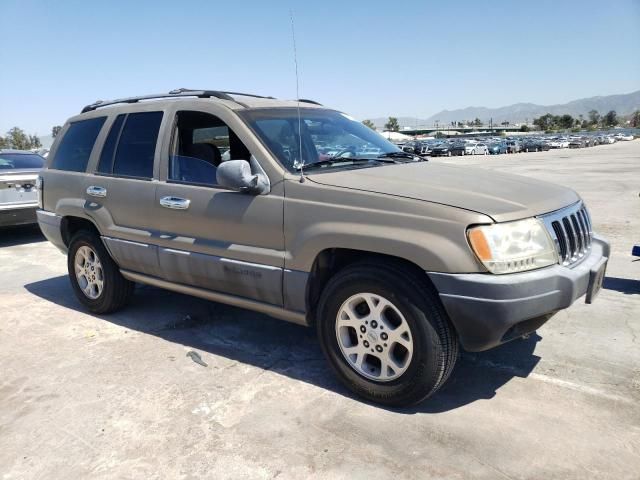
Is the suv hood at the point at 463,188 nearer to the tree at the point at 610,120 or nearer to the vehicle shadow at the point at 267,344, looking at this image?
the vehicle shadow at the point at 267,344

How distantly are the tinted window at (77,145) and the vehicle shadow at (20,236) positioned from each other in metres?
4.21

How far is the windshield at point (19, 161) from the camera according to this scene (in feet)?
28.7

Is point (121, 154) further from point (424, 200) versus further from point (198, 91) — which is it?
point (424, 200)

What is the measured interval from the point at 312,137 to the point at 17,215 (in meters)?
6.30

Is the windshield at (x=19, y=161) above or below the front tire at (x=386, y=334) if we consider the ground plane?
above

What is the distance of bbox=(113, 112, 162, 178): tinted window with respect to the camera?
4.30m

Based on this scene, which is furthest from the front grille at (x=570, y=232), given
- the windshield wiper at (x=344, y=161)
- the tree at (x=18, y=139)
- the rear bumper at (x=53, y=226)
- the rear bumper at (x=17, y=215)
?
the tree at (x=18, y=139)

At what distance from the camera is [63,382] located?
11.9 feet

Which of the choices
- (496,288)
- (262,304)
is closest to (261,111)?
(262,304)

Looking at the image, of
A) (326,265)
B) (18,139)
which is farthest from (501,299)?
(18,139)

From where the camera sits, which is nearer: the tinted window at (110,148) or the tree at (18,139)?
the tinted window at (110,148)

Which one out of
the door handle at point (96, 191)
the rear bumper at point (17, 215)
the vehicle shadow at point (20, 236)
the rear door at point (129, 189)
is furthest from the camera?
the vehicle shadow at point (20, 236)

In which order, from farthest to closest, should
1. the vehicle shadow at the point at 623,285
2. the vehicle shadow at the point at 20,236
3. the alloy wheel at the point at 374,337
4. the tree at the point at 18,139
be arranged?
the tree at the point at 18,139
the vehicle shadow at the point at 20,236
the vehicle shadow at the point at 623,285
the alloy wheel at the point at 374,337

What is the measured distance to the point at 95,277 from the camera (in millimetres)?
4914
